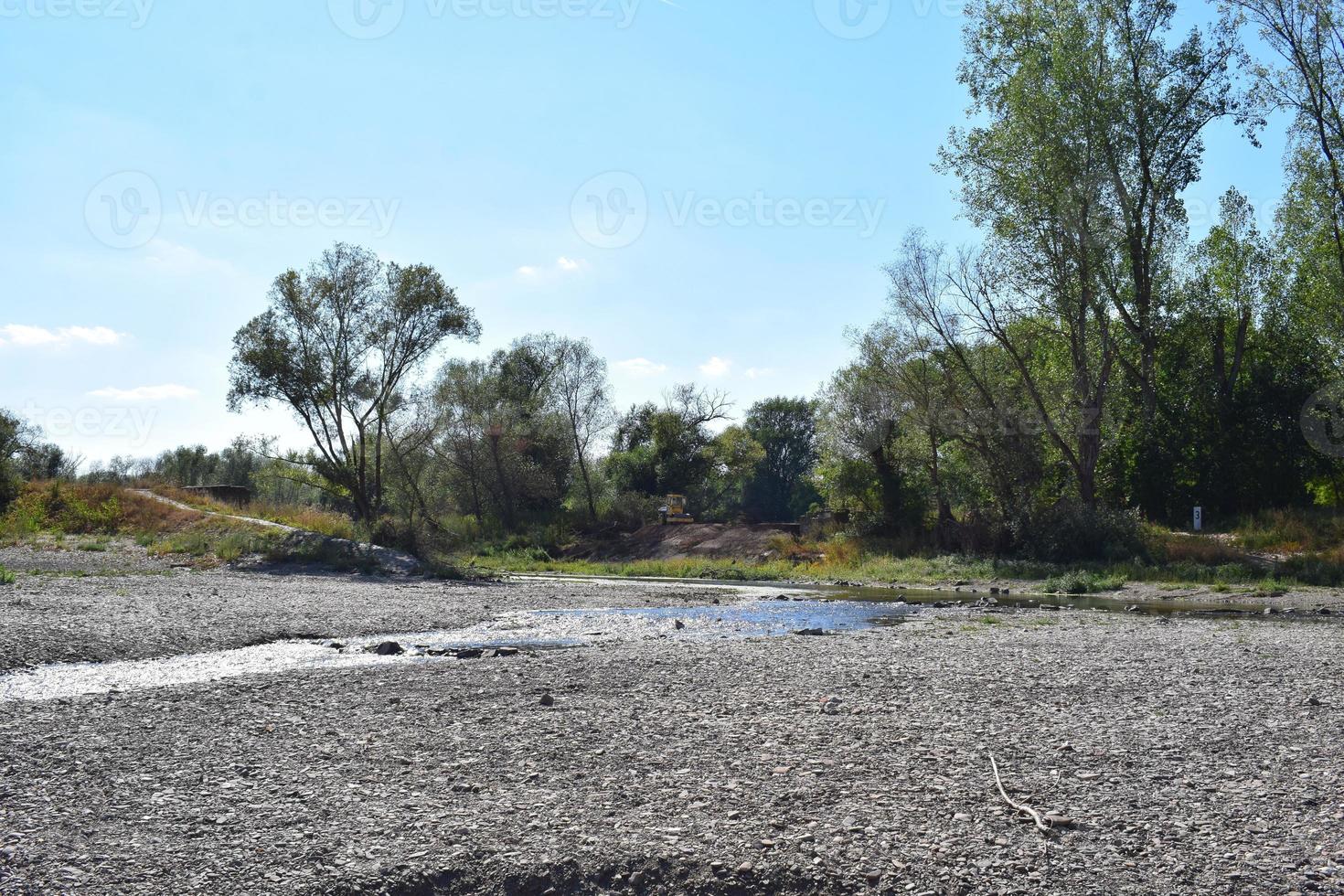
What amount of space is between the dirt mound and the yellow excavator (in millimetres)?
1673

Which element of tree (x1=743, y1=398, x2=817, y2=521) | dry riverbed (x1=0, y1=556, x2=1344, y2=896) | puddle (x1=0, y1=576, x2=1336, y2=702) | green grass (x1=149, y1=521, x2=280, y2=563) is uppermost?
tree (x1=743, y1=398, x2=817, y2=521)

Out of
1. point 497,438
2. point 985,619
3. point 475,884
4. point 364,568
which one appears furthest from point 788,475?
point 475,884

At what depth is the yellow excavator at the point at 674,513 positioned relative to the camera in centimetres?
6306

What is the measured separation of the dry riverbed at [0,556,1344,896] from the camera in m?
4.96

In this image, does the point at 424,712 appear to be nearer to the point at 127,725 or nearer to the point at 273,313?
the point at 127,725

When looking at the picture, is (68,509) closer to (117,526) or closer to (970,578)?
(117,526)

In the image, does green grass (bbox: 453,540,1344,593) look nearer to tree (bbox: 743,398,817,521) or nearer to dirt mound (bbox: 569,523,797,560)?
dirt mound (bbox: 569,523,797,560)

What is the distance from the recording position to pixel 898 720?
8.14m

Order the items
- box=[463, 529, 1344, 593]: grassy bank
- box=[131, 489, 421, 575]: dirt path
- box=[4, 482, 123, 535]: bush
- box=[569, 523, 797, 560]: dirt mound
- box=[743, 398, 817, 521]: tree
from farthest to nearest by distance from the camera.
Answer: box=[743, 398, 817, 521]: tree, box=[569, 523, 797, 560]: dirt mound, box=[4, 482, 123, 535]: bush, box=[131, 489, 421, 575]: dirt path, box=[463, 529, 1344, 593]: grassy bank

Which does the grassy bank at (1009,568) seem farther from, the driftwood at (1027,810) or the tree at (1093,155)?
the driftwood at (1027,810)

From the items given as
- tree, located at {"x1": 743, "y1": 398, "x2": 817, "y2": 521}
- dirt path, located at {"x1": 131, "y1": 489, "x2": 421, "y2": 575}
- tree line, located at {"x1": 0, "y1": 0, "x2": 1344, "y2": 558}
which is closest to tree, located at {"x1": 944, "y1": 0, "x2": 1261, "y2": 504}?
tree line, located at {"x1": 0, "y1": 0, "x2": 1344, "y2": 558}

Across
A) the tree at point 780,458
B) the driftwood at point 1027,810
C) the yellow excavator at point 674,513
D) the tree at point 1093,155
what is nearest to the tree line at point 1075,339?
the tree at point 1093,155

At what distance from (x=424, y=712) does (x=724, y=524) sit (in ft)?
165

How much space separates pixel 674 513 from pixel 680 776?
190 feet
